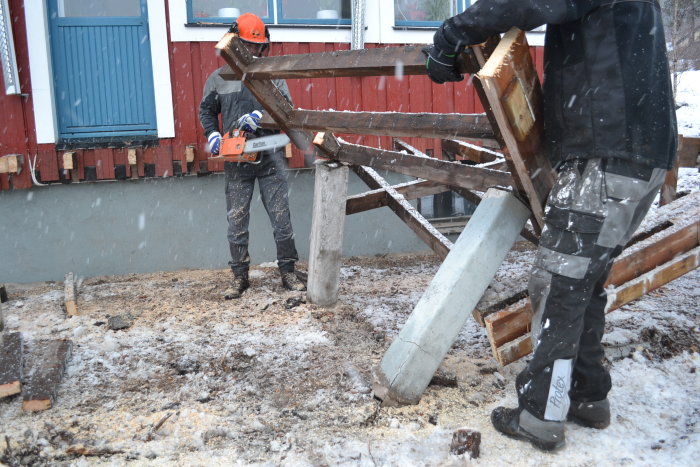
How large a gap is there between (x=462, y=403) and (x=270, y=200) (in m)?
2.93

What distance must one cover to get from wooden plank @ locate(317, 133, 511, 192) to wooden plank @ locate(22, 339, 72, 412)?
7.31ft

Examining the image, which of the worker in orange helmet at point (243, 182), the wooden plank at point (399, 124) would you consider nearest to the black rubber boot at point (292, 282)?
the worker in orange helmet at point (243, 182)

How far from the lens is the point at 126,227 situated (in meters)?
6.23

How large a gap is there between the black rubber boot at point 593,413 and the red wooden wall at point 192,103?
437 centimetres

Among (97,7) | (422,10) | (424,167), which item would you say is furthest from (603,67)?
(97,7)

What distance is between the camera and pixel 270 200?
5383 millimetres

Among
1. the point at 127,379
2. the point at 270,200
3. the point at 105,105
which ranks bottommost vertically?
the point at 127,379

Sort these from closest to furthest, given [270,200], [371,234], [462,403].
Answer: [462,403] < [270,200] < [371,234]

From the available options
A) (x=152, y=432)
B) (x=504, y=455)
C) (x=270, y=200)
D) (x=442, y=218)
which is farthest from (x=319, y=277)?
(x=442, y=218)

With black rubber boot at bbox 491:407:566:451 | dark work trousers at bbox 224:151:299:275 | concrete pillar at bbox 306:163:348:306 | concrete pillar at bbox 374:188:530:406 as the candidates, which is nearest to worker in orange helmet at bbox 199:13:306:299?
dark work trousers at bbox 224:151:299:275

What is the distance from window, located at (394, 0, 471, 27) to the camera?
6.87 metres

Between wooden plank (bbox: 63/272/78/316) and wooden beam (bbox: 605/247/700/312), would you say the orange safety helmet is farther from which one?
wooden beam (bbox: 605/247/700/312)

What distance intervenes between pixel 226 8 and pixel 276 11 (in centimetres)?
54

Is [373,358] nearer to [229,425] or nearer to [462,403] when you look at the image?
[462,403]
